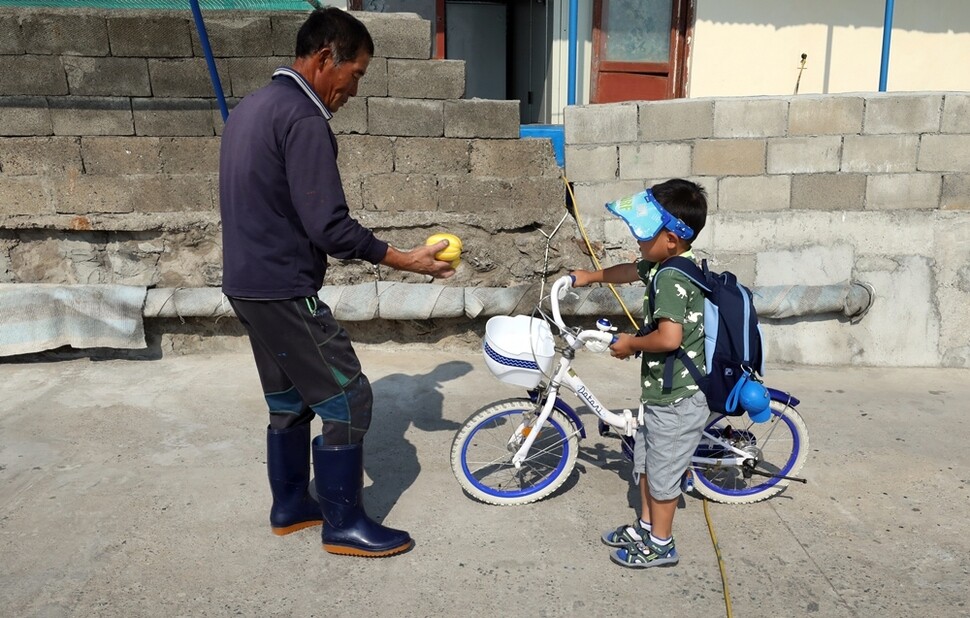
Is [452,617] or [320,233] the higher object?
[320,233]

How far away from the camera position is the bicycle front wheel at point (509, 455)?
3.32 meters

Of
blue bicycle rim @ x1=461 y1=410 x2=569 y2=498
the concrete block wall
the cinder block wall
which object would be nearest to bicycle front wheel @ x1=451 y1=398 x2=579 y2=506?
blue bicycle rim @ x1=461 y1=410 x2=569 y2=498

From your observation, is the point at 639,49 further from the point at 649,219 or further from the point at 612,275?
the point at 649,219

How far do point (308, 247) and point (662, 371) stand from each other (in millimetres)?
1407

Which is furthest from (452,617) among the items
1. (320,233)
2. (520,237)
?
(520,237)

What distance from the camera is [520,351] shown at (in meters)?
3.14

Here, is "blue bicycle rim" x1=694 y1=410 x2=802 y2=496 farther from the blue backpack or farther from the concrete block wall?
the concrete block wall

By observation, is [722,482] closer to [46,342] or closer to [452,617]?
[452,617]

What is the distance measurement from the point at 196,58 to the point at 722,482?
14.4ft

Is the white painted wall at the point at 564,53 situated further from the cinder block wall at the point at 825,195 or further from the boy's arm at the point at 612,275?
the boy's arm at the point at 612,275

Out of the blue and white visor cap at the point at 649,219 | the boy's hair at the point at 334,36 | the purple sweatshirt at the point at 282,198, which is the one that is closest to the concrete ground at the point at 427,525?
the purple sweatshirt at the point at 282,198

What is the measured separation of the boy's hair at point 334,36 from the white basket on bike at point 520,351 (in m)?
1.18

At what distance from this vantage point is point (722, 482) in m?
3.71

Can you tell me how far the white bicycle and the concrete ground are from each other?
5.0 inches
